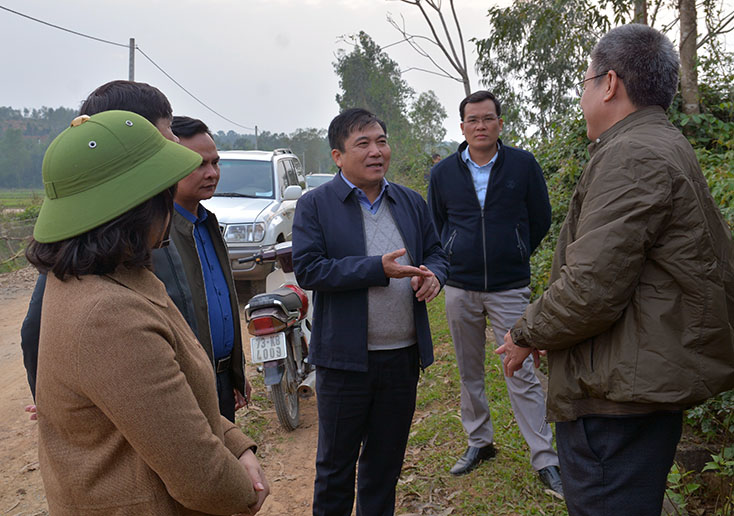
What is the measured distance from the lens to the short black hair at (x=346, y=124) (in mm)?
3072

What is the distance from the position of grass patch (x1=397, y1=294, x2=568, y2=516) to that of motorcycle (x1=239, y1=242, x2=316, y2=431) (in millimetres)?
1017

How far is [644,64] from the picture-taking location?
2.10 metres

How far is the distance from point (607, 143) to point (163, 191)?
152 cm

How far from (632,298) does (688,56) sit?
5.12 m

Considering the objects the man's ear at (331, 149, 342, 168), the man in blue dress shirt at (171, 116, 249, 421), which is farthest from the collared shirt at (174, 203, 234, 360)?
the man's ear at (331, 149, 342, 168)

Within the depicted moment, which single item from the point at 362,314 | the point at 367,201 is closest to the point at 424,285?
the point at 362,314

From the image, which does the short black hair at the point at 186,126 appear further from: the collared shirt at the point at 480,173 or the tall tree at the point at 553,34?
the tall tree at the point at 553,34

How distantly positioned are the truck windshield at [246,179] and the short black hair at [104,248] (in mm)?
8256

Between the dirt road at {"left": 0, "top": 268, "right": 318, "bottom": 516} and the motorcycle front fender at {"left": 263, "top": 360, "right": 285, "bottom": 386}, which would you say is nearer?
the dirt road at {"left": 0, "top": 268, "right": 318, "bottom": 516}

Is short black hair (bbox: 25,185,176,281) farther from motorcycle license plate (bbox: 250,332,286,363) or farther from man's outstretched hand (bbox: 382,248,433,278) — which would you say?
motorcycle license plate (bbox: 250,332,286,363)

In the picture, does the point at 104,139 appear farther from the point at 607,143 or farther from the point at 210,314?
the point at 607,143

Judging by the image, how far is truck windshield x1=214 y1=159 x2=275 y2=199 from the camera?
970 cm

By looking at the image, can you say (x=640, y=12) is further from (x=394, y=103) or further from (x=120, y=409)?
(x=394, y=103)

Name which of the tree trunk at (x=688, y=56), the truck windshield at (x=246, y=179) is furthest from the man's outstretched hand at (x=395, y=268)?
the truck windshield at (x=246, y=179)
